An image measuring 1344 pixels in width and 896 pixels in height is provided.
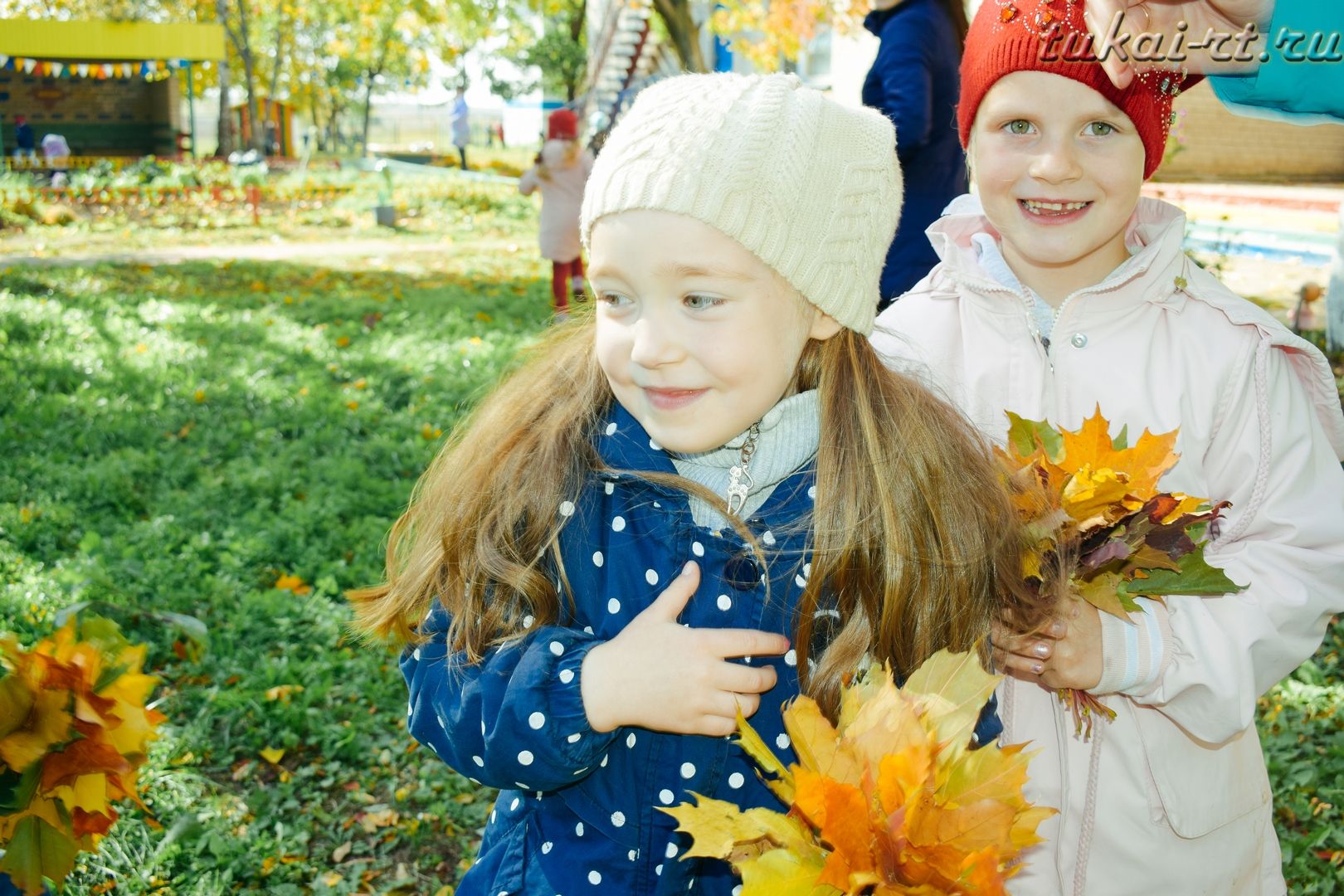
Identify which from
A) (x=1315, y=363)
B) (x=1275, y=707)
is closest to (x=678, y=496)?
(x=1315, y=363)

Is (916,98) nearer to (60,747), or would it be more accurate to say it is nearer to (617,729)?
(617,729)

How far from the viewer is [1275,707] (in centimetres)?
370

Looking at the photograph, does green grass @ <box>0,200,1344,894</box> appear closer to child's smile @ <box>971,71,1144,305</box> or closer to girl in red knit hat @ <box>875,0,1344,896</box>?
girl in red knit hat @ <box>875,0,1344,896</box>

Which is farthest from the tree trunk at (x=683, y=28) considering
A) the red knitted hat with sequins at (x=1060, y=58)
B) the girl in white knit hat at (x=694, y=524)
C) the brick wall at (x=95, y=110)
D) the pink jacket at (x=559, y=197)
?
the brick wall at (x=95, y=110)

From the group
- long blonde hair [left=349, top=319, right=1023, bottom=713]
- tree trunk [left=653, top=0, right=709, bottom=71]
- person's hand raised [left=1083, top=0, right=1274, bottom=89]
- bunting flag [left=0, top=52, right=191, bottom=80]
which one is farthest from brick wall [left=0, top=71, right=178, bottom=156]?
person's hand raised [left=1083, top=0, right=1274, bottom=89]

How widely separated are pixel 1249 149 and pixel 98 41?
25.8 meters

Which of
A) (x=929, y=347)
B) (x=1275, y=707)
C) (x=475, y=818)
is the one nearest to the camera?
(x=929, y=347)

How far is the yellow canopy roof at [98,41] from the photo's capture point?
1061 inches

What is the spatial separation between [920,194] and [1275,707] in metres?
2.03

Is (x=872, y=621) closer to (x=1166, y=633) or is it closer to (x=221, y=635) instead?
(x=1166, y=633)

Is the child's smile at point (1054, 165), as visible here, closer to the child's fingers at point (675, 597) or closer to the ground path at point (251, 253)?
the child's fingers at point (675, 597)

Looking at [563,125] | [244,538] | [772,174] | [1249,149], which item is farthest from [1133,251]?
[1249,149]

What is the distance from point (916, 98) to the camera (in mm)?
3723

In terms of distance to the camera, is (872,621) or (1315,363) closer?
(872,621)
